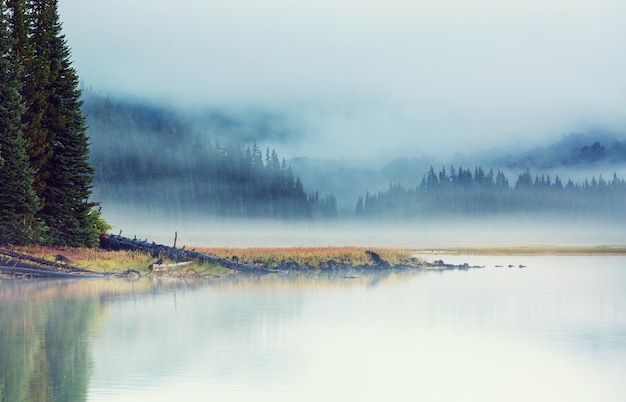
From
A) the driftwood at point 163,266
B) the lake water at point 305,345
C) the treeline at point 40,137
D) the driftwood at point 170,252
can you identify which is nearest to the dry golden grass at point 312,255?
the driftwood at point 170,252

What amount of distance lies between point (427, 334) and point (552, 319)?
7.06 meters

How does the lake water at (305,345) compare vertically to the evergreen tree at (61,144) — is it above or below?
below

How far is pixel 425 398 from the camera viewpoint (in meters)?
16.2

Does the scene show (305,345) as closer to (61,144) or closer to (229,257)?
(61,144)

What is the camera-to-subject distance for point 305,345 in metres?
23.3

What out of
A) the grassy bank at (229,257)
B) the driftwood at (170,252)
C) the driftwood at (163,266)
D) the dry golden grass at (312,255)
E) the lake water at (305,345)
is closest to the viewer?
the lake water at (305,345)

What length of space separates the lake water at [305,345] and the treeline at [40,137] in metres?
9.97

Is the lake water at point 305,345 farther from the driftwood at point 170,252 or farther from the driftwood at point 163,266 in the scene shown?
the driftwood at point 170,252

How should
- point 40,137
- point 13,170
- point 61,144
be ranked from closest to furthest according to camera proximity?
point 13,170
point 40,137
point 61,144

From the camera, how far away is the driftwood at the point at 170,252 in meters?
59.1

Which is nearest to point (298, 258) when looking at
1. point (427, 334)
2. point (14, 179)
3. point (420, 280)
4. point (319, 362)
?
point (420, 280)

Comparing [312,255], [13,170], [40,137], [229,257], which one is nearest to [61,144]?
[40,137]

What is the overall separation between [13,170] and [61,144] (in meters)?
7.33

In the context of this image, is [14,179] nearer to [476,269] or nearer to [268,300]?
[268,300]
